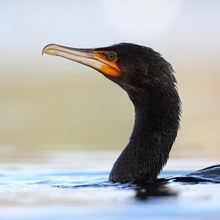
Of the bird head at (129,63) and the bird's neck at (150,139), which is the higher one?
the bird head at (129,63)

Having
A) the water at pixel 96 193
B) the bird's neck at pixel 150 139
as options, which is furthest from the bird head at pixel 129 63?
the water at pixel 96 193

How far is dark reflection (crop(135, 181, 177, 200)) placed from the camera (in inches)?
379

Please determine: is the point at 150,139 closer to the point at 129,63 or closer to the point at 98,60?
the point at 129,63

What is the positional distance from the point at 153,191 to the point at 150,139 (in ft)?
3.65

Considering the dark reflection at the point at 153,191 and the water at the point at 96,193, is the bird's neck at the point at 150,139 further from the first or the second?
the dark reflection at the point at 153,191

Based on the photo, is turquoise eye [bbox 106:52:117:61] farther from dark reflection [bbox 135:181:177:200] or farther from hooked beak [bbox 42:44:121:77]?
dark reflection [bbox 135:181:177:200]

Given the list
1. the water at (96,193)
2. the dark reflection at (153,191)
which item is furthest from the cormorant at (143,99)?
the dark reflection at (153,191)

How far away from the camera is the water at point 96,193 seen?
8.70 meters

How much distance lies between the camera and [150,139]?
11.0m

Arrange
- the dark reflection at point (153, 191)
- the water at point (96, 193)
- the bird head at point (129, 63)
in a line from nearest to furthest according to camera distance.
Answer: the water at point (96, 193) < the dark reflection at point (153, 191) < the bird head at point (129, 63)

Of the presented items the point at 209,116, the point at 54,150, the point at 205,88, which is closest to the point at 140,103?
the point at 54,150

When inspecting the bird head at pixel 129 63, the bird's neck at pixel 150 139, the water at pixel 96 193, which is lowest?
the water at pixel 96 193

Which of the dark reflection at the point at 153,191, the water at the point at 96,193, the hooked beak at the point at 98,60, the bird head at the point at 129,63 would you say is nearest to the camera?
the water at the point at 96,193

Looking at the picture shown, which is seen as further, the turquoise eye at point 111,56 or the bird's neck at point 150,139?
the turquoise eye at point 111,56
